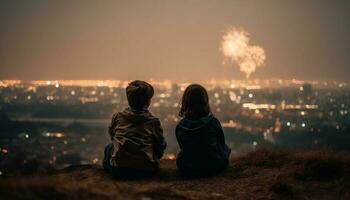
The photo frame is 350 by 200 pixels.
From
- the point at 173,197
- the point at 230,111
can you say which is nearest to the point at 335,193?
the point at 173,197

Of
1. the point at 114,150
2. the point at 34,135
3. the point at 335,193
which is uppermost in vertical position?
the point at 114,150

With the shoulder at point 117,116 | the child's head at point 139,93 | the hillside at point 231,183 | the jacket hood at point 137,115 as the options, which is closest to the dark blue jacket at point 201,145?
the hillside at point 231,183

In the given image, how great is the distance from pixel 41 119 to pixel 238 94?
125 feet

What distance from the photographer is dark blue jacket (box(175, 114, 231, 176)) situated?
6250 millimetres

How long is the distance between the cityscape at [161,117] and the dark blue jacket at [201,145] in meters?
23.8

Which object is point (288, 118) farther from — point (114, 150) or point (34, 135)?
point (114, 150)

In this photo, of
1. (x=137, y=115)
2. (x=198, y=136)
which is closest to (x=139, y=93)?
(x=137, y=115)

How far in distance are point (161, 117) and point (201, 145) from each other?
4298cm

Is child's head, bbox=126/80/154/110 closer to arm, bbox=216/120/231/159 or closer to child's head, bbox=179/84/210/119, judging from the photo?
child's head, bbox=179/84/210/119

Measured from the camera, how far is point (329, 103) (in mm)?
71500

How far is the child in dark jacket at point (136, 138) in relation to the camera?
6.16 metres

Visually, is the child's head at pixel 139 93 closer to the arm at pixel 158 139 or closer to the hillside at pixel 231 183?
the arm at pixel 158 139

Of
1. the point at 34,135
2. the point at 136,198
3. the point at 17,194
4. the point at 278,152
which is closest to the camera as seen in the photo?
the point at 17,194

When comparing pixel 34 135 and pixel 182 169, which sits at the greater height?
pixel 182 169
